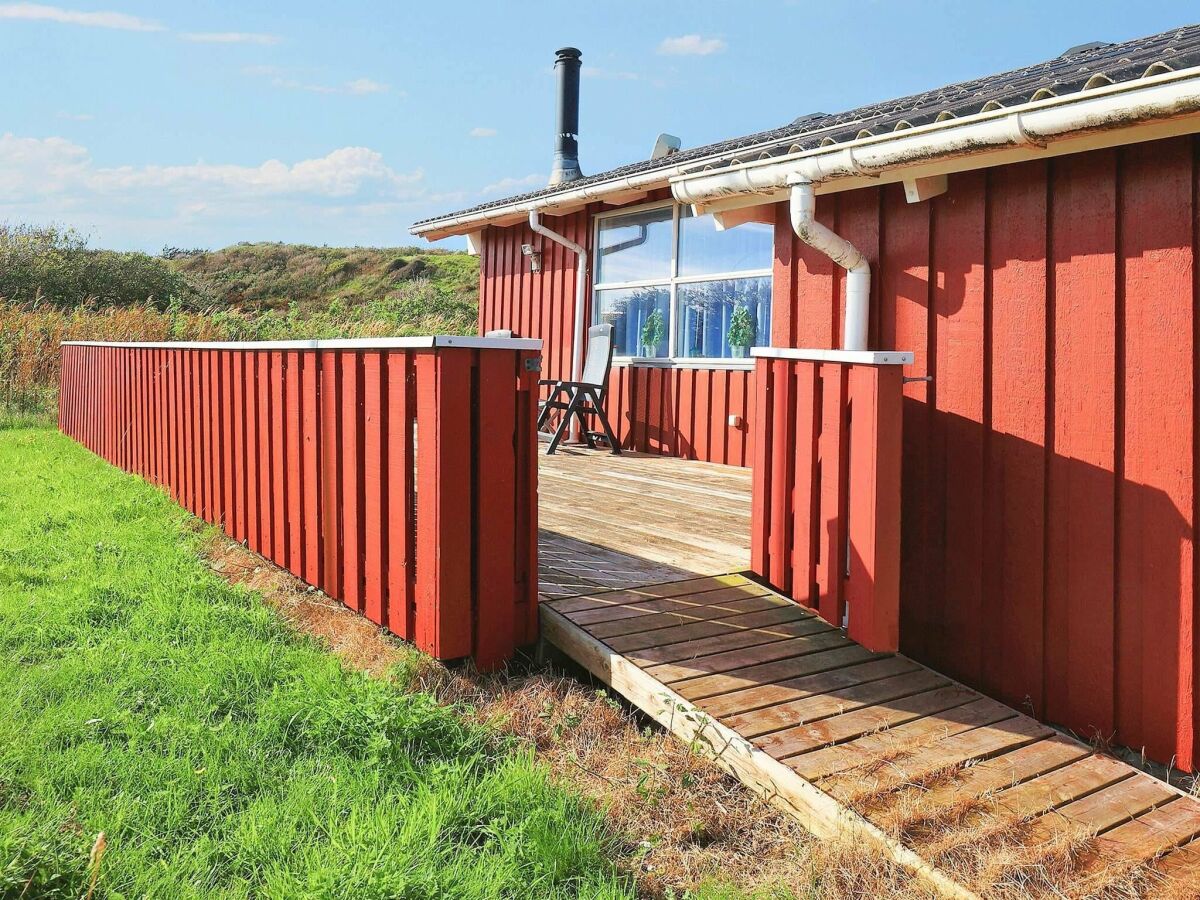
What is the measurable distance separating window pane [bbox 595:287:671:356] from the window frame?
1.6 inches

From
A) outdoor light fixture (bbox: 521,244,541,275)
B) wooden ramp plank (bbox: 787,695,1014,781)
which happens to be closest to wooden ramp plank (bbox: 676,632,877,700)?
wooden ramp plank (bbox: 787,695,1014,781)

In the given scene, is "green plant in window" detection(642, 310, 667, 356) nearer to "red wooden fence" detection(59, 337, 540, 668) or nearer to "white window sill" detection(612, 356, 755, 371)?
"white window sill" detection(612, 356, 755, 371)

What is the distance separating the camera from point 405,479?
305 centimetres

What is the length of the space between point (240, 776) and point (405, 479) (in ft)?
3.67

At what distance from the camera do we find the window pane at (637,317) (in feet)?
23.8

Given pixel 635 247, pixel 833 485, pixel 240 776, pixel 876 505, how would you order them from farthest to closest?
pixel 635 247 < pixel 833 485 < pixel 876 505 < pixel 240 776

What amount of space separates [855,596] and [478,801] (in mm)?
1505

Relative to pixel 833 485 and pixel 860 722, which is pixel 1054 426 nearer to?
pixel 833 485

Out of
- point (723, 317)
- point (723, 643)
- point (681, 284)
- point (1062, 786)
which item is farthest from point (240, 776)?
point (681, 284)

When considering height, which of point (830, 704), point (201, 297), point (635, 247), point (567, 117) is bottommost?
point (830, 704)

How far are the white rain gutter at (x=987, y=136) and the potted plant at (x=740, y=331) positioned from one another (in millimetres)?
2531

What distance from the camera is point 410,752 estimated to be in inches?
94.4

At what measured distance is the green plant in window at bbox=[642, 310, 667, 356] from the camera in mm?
7266

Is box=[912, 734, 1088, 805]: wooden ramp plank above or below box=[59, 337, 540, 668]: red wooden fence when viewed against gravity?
below
